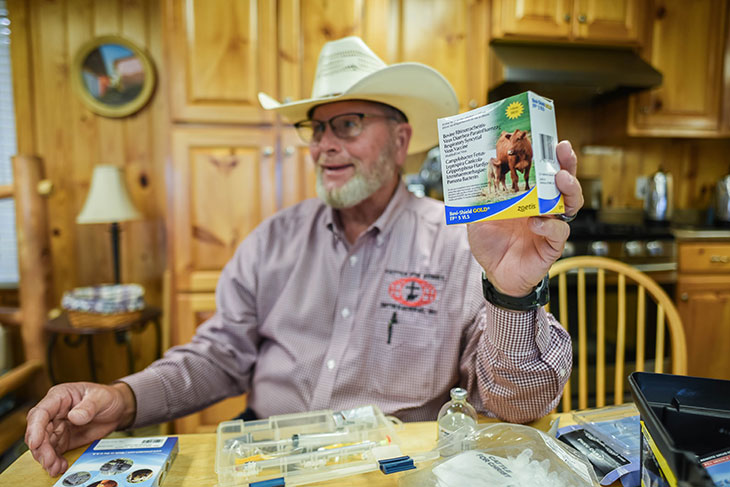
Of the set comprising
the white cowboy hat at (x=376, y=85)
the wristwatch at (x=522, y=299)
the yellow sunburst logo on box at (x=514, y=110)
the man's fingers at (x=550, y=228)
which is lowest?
the wristwatch at (x=522, y=299)

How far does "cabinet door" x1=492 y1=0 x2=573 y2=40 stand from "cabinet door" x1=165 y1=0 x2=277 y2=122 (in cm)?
114

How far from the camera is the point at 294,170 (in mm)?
1997

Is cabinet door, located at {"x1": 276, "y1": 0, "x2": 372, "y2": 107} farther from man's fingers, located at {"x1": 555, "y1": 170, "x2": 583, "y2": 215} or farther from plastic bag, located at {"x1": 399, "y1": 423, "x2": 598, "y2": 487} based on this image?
plastic bag, located at {"x1": 399, "y1": 423, "x2": 598, "y2": 487}

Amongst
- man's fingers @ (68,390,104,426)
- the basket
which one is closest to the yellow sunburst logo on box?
man's fingers @ (68,390,104,426)

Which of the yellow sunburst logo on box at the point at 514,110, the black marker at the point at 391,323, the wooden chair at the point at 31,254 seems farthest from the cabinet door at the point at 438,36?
the yellow sunburst logo on box at the point at 514,110

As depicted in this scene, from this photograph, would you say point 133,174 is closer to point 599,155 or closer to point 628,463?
point 628,463

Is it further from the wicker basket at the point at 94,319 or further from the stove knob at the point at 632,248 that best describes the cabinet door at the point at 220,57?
the stove knob at the point at 632,248

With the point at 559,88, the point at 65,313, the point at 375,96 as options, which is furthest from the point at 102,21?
the point at 559,88

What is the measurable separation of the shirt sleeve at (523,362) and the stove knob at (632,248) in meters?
1.73

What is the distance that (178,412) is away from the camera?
0.95 m

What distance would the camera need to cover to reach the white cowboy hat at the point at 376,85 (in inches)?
42.8

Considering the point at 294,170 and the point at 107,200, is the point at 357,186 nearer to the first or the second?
the point at 294,170

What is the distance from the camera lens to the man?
745 millimetres

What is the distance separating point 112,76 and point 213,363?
2.00m
